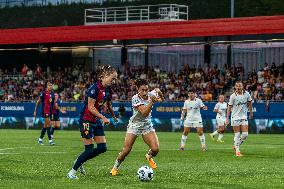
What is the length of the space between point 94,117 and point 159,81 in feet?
113

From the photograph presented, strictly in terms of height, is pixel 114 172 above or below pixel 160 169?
above

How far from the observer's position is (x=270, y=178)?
15.8 metres

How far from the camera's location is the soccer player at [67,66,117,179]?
15.7 metres

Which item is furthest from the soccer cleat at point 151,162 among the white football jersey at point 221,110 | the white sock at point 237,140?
the white football jersey at point 221,110

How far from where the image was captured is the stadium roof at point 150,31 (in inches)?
1860

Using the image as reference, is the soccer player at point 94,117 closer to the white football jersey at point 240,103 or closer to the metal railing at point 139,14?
the white football jersey at point 240,103

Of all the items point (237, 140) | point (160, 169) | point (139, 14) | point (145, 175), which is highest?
point (139, 14)

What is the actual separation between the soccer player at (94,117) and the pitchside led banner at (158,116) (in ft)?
85.5

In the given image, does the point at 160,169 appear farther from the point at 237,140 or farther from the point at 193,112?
the point at 193,112

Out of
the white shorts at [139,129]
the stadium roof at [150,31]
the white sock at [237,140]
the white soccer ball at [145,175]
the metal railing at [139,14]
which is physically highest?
the metal railing at [139,14]

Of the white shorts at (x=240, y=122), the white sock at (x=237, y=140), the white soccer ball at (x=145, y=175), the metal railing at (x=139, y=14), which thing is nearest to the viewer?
the white soccer ball at (x=145, y=175)

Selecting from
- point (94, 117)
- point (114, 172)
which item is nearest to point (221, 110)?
point (114, 172)

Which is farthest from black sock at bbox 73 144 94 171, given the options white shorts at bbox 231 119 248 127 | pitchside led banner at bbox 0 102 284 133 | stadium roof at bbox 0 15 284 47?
stadium roof at bbox 0 15 284 47

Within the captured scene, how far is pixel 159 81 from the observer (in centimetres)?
5034
